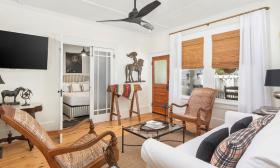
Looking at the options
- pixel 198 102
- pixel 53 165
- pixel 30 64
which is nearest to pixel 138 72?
pixel 198 102

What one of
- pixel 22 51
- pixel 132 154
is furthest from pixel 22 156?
pixel 22 51

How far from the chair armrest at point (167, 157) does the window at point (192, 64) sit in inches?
137

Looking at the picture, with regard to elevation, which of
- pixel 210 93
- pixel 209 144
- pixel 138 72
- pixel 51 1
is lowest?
pixel 209 144

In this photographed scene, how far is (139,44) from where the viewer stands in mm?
5477

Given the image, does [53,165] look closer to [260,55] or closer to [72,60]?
[260,55]

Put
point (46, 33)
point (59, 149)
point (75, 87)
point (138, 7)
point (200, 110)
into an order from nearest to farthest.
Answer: point (59, 149) < point (200, 110) < point (138, 7) < point (46, 33) < point (75, 87)

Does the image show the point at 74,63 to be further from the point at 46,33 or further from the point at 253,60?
the point at 253,60

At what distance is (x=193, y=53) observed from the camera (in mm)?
4391

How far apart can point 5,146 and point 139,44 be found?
432 cm

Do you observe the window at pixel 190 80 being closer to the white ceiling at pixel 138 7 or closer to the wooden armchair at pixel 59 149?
the white ceiling at pixel 138 7

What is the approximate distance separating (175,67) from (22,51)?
12.3ft

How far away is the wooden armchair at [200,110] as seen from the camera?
3.26 m

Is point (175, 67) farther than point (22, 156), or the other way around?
point (175, 67)

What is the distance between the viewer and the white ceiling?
10.9ft
